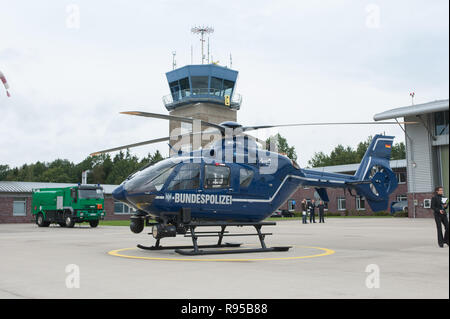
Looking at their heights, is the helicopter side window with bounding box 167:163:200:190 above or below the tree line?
below

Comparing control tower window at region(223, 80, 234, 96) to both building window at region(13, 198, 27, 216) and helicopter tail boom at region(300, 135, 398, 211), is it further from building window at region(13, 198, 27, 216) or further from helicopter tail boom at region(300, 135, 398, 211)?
helicopter tail boom at region(300, 135, 398, 211)

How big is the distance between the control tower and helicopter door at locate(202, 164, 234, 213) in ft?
128

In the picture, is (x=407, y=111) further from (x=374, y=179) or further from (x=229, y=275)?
(x=229, y=275)

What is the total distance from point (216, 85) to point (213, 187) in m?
41.2

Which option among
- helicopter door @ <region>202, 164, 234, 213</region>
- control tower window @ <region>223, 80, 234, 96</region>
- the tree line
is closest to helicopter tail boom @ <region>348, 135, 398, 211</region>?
helicopter door @ <region>202, 164, 234, 213</region>

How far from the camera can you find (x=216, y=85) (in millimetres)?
50562

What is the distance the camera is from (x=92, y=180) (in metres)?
84.8

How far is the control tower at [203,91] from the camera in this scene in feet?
163

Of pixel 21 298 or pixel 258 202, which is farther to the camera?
pixel 258 202

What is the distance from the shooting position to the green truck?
26906 millimetres

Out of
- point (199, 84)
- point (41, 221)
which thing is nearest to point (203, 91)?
point (199, 84)

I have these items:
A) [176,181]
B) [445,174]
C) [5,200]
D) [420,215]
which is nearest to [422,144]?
[445,174]

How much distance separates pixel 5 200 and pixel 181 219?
110 feet
